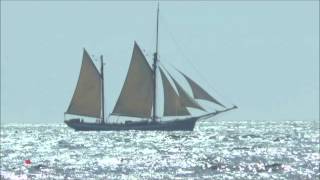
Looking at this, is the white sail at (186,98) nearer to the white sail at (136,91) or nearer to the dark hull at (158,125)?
the white sail at (136,91)

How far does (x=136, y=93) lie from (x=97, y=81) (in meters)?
6.43

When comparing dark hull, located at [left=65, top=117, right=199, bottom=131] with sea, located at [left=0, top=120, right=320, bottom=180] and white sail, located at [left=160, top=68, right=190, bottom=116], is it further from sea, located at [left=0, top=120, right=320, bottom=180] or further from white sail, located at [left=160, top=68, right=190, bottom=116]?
sea, located at [left=0, top=120, right=320, bottom=180]

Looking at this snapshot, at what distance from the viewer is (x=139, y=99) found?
10569 centimetres

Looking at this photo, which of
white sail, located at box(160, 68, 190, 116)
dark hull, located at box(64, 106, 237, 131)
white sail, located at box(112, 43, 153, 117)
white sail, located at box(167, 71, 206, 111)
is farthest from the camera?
dark hull, located at box(64, 106, 237, 131)

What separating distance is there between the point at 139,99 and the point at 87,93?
5.44 m

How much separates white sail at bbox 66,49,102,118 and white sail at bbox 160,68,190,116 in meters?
9.08

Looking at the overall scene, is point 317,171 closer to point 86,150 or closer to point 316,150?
point 316,150

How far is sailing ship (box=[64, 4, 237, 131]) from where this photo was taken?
10006 cm

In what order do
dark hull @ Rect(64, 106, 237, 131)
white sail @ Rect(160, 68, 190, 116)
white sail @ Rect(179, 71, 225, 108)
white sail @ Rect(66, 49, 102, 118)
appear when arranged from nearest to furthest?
white sail @ Rect(179, 71, 225, 108) → white sail @ Rect(160, 68, 190, 116) → white sail @ Rect(66, 49, 102, 118) → dark hull @ Rect(64, 106, 237, 131)

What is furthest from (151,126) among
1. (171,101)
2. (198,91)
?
(198,91)

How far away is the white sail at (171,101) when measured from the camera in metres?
99.5

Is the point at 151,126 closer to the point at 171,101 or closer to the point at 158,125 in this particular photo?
the point at 158,125

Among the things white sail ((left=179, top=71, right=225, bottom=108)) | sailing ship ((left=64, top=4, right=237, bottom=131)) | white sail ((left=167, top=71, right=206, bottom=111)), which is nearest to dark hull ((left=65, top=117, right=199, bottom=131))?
sailing ship ((left=64, top=4, right=237, bottom=131))

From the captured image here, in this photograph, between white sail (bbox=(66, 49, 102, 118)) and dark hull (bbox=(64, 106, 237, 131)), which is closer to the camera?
white sail (bbox=(66, 49, 102, 118))
